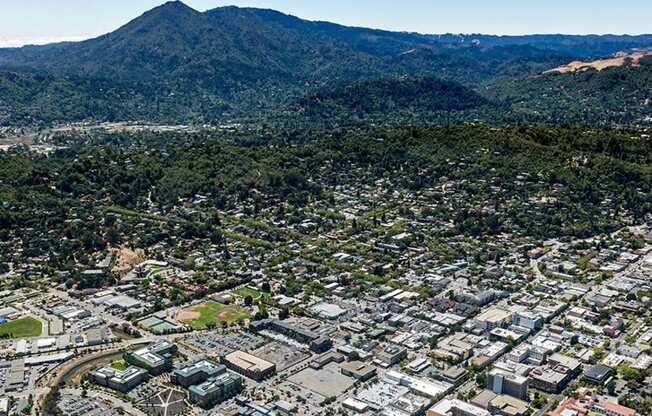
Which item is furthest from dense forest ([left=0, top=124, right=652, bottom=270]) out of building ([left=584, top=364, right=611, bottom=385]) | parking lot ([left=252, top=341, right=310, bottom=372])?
building ([left=584, top=364, right=611, bottom=385])

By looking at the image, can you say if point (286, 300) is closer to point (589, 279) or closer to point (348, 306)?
point (348, 306)

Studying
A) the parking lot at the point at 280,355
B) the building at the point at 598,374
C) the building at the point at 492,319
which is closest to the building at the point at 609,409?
the building at the point at 598,374

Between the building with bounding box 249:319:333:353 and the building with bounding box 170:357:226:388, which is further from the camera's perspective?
the building with bounding box 249:319:333:353

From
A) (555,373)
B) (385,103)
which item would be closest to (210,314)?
(555,373)

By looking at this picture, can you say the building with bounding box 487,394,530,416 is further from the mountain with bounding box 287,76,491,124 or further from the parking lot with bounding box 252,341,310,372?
the mountain with bounding box 287,76,491,124

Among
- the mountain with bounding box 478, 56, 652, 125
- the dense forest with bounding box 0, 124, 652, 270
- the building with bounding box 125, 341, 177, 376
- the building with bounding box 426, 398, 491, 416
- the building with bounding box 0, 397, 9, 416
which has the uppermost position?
the mountain with bounding box 478, 56, 652, 125
